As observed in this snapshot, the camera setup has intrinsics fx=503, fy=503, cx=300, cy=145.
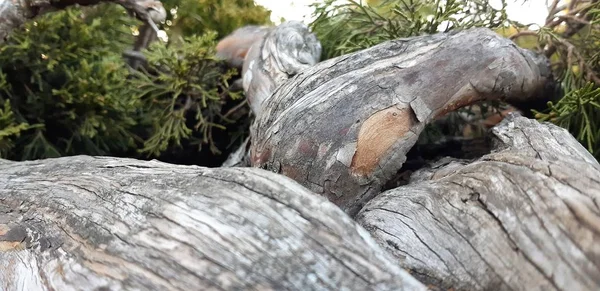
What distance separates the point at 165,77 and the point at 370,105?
3.93ft

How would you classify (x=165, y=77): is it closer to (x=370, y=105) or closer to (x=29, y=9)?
(x=29, y=9)

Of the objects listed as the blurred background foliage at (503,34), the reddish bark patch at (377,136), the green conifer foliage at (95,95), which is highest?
the blurred background foliage at (503,34)

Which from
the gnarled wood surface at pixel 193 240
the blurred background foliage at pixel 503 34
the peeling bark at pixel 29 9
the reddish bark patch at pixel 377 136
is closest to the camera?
the gnarled wood surface at pixel 193 240

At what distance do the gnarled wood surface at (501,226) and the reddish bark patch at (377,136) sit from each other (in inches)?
8.7

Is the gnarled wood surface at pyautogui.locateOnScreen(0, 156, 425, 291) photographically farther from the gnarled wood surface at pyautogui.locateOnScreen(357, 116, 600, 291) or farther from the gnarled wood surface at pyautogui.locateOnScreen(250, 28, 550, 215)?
the gnarled wood surface at pyautogui.locateOnScreen(250, 28, 550, 215)

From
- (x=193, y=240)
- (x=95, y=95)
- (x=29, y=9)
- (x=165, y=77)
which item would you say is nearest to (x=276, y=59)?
(x=165, y=77)

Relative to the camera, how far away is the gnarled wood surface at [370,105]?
1.64 m

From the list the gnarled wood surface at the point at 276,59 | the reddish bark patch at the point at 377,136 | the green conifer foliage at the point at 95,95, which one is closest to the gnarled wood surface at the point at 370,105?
the reddish bark patch at the point at 377,136

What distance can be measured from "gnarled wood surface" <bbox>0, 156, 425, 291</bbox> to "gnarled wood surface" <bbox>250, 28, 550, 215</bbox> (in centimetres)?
44

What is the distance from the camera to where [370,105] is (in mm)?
1663

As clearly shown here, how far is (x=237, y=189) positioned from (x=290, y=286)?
0.28 meters

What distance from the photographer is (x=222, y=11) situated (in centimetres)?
423

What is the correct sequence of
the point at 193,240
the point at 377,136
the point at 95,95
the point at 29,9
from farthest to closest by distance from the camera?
1. the point at 95,95
2. the point at 29,9
3. the point at 377,136
4. the point at 193,240

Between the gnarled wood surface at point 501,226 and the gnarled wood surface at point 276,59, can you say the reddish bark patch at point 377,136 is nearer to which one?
the gnarled wood surface at point 501,226
